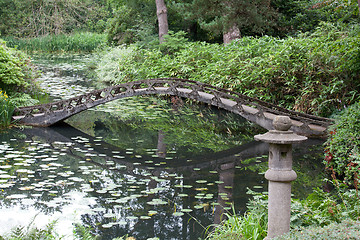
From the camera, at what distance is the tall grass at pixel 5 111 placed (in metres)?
10.4

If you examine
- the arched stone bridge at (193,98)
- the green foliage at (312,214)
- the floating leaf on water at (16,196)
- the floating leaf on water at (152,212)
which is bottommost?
the floating leaf on water at (152,212)

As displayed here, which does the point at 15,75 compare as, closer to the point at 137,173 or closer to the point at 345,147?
the point at 137,173

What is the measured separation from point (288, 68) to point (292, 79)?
0.63m

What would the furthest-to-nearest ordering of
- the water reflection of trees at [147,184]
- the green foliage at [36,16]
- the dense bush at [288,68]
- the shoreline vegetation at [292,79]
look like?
the green foliage at [36,16], the dense bush at [288,68], the water reflection of trees at [147,184], the shoreline vegetation at [292,79]

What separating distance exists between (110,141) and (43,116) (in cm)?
243

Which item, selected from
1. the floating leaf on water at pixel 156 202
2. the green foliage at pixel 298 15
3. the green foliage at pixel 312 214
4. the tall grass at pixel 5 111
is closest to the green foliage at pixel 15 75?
the tall grass at pixel 5 111

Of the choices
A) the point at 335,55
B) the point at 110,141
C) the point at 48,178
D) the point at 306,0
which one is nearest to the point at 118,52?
the point at 306,0

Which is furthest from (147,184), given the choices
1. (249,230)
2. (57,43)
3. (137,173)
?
(57,43)

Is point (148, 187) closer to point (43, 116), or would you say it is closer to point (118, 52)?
point (43, 116)

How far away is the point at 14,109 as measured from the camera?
1081 centimetres

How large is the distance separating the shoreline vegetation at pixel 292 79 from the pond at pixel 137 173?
16.6 inches

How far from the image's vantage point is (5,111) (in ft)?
34.3

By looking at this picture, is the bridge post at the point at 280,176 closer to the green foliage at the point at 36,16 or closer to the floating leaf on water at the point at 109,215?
the floating leaf on water at the point at 109,215

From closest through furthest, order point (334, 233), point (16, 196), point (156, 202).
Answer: point (334, 233) → point (156, 202) → point (16, 196)
